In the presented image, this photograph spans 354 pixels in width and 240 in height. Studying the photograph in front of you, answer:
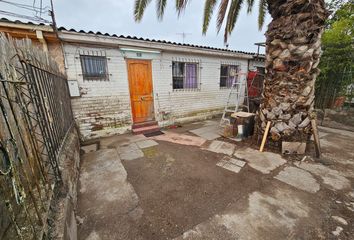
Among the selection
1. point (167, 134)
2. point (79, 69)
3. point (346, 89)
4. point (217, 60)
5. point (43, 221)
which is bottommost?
point (167, 134)

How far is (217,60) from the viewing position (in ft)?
23.0

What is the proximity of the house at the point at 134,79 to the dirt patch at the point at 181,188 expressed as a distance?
A: 2.23 metres

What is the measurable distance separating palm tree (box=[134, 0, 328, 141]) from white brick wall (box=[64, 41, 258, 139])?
3137 mm

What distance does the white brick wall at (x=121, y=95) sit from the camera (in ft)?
15.1

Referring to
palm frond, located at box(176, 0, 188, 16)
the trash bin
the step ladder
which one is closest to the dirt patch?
the trash bin

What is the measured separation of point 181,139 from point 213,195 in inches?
99.9

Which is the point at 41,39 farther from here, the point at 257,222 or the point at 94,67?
the point at 257,222

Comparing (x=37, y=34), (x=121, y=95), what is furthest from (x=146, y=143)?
(x=37, y=34)

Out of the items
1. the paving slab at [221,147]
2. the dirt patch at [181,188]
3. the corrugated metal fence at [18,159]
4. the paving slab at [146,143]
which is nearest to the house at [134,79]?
the paving slab at [146,143]

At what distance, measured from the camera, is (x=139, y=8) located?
4.54m

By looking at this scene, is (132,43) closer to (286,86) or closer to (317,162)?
(286,86)

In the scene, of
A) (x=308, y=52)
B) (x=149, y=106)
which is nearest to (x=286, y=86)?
(x=308, y=52)

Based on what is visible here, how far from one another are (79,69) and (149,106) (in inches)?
94.5

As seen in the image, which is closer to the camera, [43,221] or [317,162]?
[43,221]
